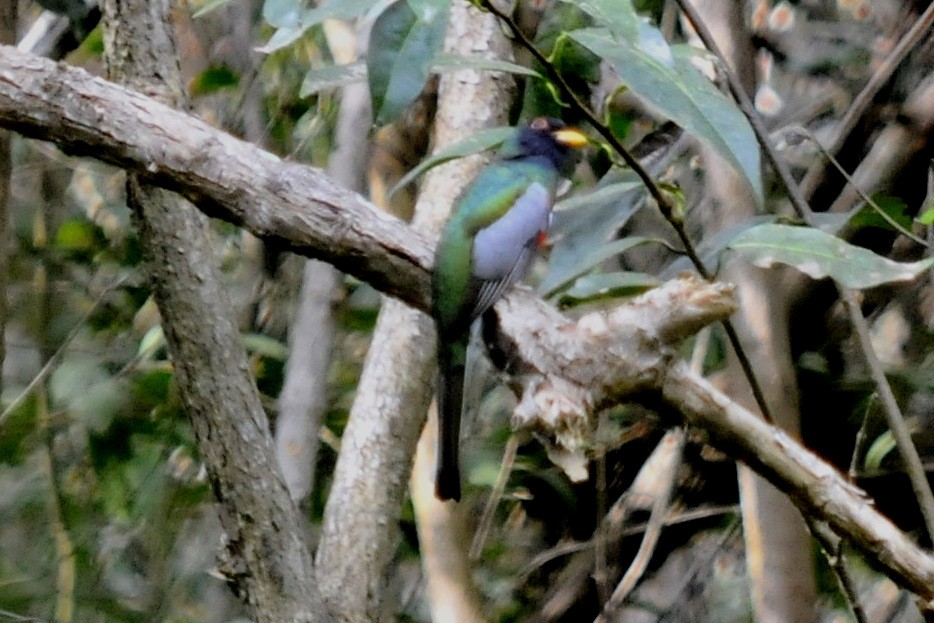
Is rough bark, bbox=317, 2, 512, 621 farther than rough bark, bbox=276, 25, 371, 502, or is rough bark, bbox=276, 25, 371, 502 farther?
rough bark, bbox=276, 25, 371, 502

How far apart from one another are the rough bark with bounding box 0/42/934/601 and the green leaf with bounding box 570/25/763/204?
0.18 meters

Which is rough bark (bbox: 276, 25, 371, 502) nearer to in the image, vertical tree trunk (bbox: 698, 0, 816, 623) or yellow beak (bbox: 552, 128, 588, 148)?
yellow beak (bbox: 552, 128, 588, 148)

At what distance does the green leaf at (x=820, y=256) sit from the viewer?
4.41ft

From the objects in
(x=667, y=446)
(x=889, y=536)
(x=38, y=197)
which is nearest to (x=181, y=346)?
(x=889, y=536)

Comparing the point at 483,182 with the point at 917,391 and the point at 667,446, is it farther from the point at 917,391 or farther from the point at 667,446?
the point at 917,391

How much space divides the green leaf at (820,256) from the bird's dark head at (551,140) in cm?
60

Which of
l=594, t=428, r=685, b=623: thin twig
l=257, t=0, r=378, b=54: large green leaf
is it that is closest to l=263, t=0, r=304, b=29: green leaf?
l=257, t=0, r=378, b=54: large green leaf

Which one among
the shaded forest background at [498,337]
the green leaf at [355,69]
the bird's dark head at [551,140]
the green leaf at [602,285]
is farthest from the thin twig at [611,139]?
the bird's dark head at [551,140]

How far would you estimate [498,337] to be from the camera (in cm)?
151

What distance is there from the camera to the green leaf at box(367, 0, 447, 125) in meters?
1.30

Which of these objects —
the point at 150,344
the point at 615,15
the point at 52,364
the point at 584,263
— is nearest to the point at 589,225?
the point at 584,263

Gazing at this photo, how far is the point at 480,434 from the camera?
112 inches

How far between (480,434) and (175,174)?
1.55m

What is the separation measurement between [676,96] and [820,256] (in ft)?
0.86
